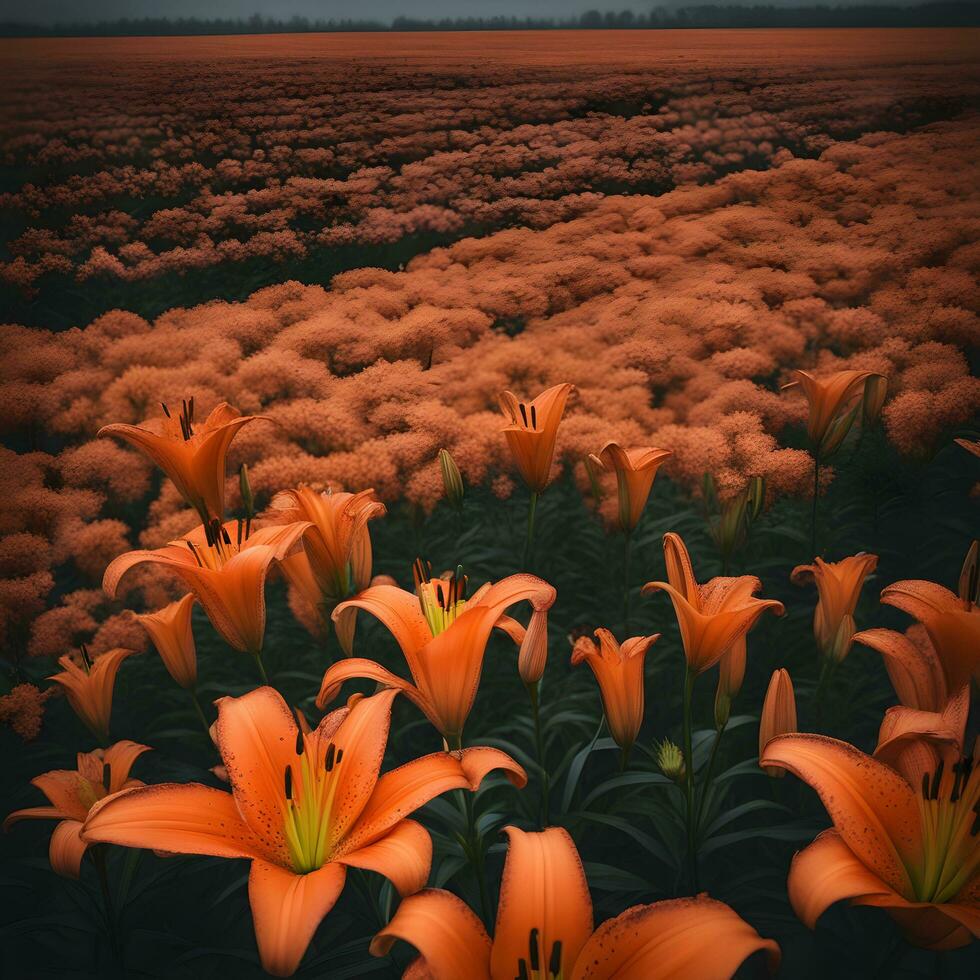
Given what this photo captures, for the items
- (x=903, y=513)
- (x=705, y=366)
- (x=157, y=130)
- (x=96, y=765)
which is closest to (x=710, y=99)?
(x=705, y=366)

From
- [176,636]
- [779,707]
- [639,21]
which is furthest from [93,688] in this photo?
[639,21]

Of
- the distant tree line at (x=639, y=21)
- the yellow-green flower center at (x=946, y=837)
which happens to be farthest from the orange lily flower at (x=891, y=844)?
the distant tree line at (x=639, y=21)

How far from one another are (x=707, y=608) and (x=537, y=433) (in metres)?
0.28

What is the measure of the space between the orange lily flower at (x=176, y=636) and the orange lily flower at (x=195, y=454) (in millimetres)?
103

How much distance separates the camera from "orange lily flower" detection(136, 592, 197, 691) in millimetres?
847

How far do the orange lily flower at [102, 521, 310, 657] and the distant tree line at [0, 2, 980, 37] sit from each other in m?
1.10

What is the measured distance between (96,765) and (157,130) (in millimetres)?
1157

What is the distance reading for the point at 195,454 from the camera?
33.1 inches

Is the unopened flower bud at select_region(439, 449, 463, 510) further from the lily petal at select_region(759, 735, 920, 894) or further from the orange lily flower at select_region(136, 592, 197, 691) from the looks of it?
the lily petal at select_region(759, 735, 920, 894)

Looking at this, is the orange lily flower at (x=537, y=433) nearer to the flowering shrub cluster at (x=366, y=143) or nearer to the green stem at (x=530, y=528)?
the green stem at (x=530, y=528)

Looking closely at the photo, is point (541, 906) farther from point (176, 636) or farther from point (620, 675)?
point (176, 636)

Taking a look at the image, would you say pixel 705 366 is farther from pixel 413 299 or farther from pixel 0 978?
pixel 0 978

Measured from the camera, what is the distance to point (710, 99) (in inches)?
61.1

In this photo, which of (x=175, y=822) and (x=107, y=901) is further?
(x=107, y=901)
